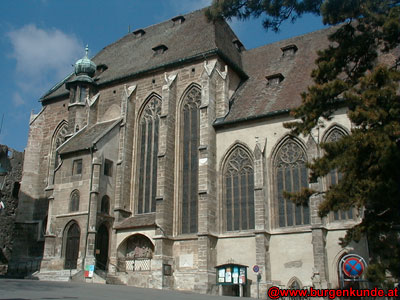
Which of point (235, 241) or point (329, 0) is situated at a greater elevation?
point (329, 0)

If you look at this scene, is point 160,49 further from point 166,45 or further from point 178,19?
point 178,19

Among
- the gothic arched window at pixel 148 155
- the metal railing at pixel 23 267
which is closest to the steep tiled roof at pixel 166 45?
the gothic arched window at pixel 148 155

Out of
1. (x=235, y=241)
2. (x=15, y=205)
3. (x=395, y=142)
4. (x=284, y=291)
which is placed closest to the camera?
(x=395, y=142)

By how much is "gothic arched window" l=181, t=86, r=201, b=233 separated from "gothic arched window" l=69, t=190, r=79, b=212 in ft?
17.6

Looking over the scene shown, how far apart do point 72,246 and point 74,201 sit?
2259mm

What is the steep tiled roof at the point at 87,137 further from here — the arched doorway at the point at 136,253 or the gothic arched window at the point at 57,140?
the arched doorway at the point at 136,253

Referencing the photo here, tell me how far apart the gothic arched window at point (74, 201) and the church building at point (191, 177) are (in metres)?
0.05

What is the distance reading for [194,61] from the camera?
89.0ft

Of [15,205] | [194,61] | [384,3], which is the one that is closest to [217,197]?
[194,61]

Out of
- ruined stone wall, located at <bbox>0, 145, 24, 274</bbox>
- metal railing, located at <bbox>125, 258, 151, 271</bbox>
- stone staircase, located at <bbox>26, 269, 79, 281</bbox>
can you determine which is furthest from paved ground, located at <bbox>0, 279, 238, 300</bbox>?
ruined stone wall, located at <bbox>0, 145, 24, 274</bbox>

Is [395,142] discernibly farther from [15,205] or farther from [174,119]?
[15,205]

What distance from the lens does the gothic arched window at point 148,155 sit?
26.4 metres

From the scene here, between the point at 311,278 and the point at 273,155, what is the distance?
6153mm

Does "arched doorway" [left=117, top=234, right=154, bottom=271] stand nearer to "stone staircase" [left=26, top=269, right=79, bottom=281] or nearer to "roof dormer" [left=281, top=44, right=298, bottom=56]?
"stone staircase" [left=26, top=269, right=79, bottom=281]
